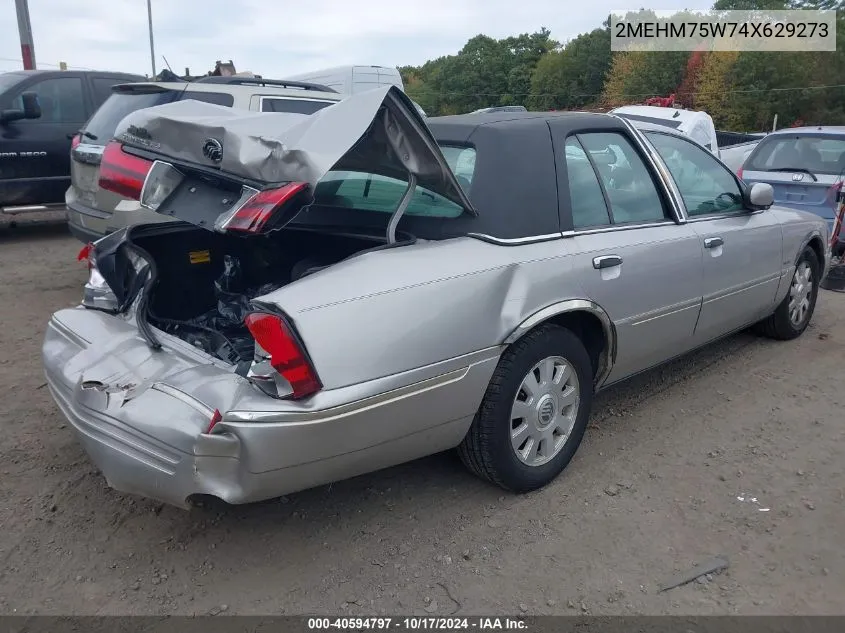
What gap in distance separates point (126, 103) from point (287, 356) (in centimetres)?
486

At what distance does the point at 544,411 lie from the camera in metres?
3.06

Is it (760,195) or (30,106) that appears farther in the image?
(30,106)

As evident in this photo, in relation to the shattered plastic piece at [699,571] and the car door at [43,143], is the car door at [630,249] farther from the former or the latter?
the car door at [43,143]

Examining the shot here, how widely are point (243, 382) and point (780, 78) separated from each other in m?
36.9

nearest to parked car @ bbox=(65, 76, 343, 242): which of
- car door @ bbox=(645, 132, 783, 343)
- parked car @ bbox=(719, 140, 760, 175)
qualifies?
car door @ bbox=(645, 132, 783, 343)

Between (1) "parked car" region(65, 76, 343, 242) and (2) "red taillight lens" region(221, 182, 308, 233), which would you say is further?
(1) "parked car" region(65, 76, 343, 242)

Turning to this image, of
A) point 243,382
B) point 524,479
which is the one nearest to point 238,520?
point 243,382

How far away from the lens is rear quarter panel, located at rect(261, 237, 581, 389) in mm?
2344

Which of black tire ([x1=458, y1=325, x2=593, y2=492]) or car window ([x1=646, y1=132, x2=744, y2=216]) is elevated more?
car window ([x1=646, y1=132, x2=744, y2=216])

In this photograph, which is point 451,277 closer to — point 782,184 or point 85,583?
point 85,583

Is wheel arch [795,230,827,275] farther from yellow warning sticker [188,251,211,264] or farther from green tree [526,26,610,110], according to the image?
green tree [526,26,610,110]

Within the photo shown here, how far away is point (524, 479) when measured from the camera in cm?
303

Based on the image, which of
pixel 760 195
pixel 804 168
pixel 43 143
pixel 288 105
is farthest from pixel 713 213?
pixel 43 143

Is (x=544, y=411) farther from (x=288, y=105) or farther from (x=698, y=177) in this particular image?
(x=288, y=105)
